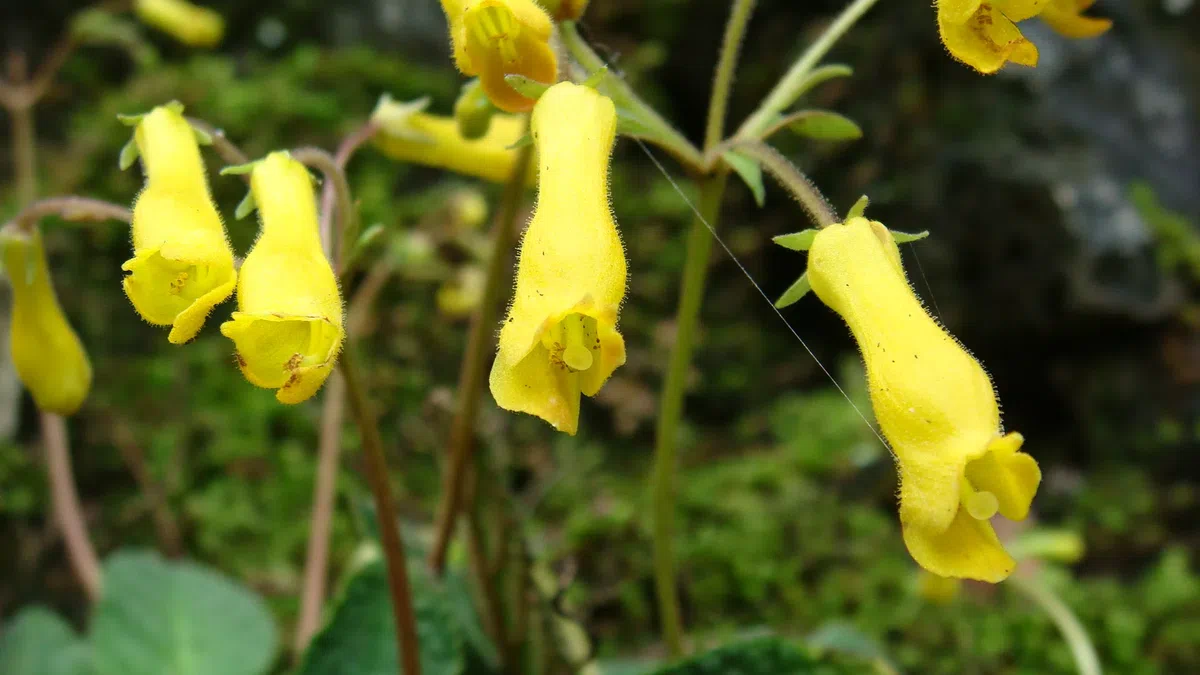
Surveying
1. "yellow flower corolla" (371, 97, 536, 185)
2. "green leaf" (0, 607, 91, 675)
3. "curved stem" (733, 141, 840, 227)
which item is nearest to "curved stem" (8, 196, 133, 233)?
"yellow flower corolla" (371, 97, 536, 185)

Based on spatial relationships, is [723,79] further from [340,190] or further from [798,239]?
[340,190]

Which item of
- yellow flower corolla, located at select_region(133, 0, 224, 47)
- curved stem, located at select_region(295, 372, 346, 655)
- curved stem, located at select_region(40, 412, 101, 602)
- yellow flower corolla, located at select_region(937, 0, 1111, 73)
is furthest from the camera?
yellow flower corolla, located at select_region(133, 0, 224, 47)

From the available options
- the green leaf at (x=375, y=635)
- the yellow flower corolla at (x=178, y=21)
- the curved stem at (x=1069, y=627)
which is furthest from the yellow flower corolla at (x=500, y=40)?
the yellow flower corolla at (x=178, y=21)

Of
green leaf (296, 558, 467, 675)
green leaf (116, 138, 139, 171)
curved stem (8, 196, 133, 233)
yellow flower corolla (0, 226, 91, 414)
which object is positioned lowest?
green leaf (296, 558, 467, 675)

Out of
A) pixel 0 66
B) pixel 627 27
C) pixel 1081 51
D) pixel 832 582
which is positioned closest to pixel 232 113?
pixel 0 66

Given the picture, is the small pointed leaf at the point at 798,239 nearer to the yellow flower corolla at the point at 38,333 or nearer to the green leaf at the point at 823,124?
the green leaf at the point at 823,124

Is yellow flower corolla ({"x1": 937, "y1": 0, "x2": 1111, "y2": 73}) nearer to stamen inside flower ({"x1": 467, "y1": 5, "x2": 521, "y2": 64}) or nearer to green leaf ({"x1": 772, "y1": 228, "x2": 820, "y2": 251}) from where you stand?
green leaf ({"x1": 772, "y1": 228, "x2": 820, "y2": 251})

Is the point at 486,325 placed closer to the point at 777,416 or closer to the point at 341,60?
the point at 777,416
